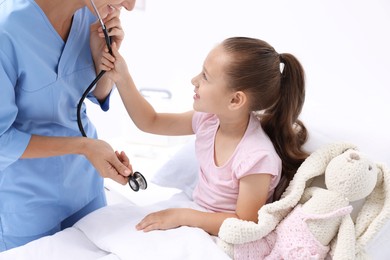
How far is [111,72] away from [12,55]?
0.30 metres

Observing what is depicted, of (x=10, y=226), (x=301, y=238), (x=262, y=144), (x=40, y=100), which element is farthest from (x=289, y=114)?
(x=10, y=226)

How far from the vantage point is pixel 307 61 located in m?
1.58

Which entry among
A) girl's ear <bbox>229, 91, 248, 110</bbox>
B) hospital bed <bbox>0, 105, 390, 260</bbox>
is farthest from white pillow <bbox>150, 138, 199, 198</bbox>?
girl's ear <bbox>229, 91, 248, 110</bbox>

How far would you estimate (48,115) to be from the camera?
1.17 m

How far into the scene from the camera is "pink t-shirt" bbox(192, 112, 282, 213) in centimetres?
113

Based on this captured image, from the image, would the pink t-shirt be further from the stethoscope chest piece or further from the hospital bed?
the stethoscope chest piece

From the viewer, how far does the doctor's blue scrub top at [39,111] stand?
104 cm

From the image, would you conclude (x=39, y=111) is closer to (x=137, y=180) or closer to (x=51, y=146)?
Result: (x=51, y=146)

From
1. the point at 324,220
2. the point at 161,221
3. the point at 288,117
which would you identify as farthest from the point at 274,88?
the point at 161,221

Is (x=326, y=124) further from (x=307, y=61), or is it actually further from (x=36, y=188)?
(x=36, y=188)

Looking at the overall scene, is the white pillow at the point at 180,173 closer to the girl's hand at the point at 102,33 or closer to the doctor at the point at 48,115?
the doctor at the point at 48,115

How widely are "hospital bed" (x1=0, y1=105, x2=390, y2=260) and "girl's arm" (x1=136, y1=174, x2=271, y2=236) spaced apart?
3 cm

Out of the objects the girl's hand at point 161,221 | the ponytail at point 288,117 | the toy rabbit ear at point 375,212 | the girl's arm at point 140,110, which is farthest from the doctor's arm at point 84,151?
the toy rabbit ear at point 375,212

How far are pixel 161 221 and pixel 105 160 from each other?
224mm
